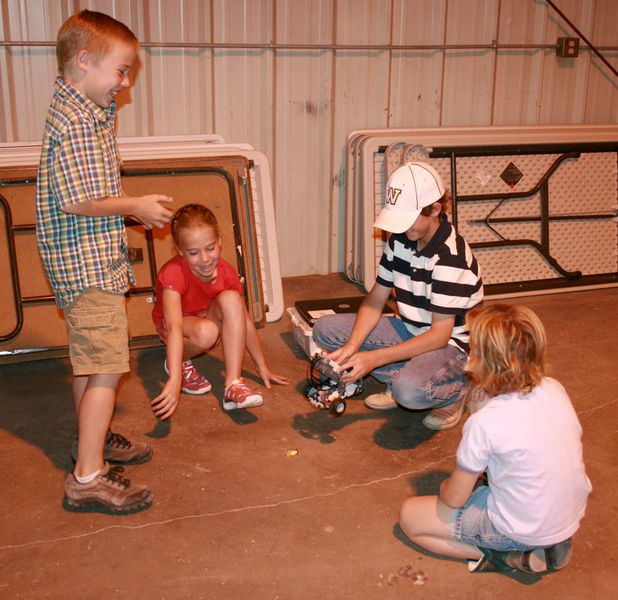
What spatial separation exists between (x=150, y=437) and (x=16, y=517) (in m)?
0.69

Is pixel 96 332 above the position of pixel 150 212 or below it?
below

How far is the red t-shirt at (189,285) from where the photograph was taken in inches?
136

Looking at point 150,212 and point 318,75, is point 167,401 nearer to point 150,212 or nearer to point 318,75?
point 150,212

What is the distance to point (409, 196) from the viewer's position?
10.1 ft

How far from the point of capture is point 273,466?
3074mm

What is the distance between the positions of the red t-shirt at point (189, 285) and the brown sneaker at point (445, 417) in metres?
1.00

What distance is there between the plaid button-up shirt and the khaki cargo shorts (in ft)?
0.11

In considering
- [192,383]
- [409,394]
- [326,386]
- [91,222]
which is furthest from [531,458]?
[192,383]

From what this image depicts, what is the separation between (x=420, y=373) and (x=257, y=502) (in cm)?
83

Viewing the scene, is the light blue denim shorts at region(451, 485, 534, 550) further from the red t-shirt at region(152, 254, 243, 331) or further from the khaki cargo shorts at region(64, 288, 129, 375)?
the red t-shirt at region(152, 254, 243, 331)

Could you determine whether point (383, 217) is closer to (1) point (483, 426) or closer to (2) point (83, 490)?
(1) point (483, 426)

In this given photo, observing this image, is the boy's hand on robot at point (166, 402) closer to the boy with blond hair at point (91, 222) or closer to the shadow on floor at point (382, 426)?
the boy with blond hair at point (91, 222)

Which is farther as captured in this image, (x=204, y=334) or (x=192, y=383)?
(x=192, y=383)

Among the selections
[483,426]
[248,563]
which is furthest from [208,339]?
[483,426]
